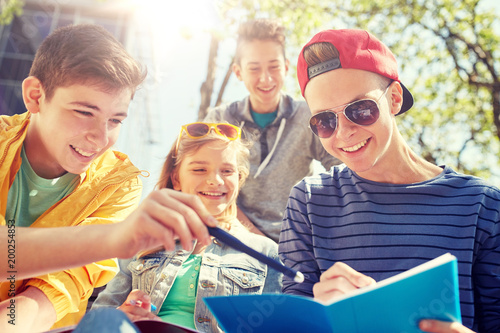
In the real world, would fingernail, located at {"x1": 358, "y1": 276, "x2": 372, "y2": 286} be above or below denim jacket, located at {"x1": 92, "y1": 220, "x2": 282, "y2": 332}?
above

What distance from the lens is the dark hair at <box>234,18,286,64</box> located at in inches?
Answer: 129

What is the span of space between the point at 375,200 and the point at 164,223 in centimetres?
111

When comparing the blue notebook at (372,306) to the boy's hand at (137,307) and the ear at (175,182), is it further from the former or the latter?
the ear at (175,182)

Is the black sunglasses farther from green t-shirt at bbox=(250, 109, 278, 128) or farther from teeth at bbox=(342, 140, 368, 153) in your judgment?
green t-shirt at bbox=(250, 109, 278, 128)

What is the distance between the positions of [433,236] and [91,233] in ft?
4.19

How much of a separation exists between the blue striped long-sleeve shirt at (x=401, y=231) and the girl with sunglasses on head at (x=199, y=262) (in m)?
0.46

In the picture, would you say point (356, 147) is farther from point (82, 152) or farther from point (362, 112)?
point (82, 152)

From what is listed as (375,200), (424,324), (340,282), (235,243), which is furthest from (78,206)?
(424,324)

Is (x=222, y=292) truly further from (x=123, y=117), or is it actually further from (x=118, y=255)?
(x=118, y=255)

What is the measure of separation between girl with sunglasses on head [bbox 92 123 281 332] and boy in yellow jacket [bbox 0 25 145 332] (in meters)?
0.32

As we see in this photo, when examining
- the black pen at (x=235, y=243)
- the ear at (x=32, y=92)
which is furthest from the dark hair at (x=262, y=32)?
the black pen at (x=235, y=243)

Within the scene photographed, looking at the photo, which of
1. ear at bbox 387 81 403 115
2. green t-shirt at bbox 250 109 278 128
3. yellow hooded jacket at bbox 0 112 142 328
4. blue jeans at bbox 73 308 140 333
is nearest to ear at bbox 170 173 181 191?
yellow hooded jacket at bbox 0 112 142 328

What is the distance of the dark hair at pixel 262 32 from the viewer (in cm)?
327

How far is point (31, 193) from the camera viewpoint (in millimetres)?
1812
